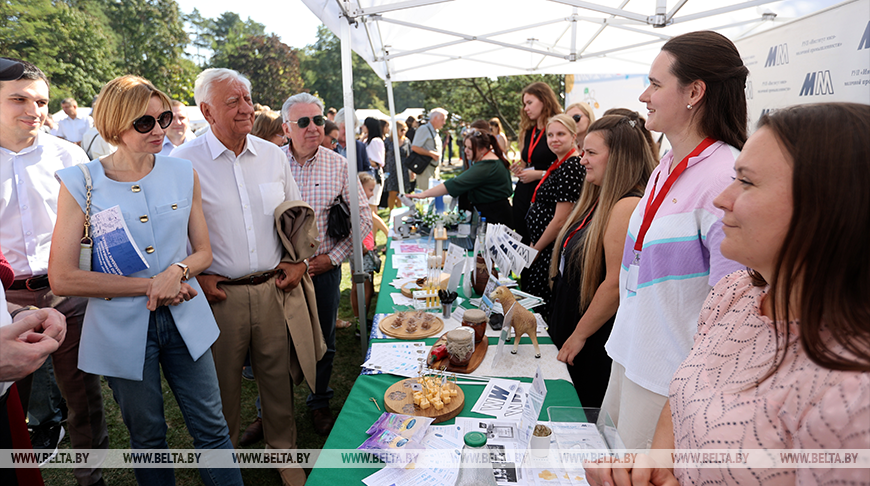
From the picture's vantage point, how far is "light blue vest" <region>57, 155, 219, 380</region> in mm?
1551

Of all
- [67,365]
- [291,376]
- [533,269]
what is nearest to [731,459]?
[291,376]

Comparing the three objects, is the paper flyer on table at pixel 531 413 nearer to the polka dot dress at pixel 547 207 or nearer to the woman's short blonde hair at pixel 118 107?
the polka dot dress at pixel 547 207

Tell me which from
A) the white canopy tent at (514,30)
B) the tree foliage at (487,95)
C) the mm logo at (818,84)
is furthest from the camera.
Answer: the tree foliage at (487,95)

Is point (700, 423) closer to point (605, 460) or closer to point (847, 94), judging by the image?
point (605, 460)

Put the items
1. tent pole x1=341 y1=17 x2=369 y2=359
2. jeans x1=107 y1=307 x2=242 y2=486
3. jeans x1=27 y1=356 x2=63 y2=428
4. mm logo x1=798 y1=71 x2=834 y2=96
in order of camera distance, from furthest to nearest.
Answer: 1. mm logo x1=798 y1=71 x2=834 y2=96
2. tent pole x1=341 y1=17 x2=369 y2=359
3. jeans x1=27 y1=356 x2=63 y2=428
4. jeans x1=107 y1=307 x2=242 y2=486

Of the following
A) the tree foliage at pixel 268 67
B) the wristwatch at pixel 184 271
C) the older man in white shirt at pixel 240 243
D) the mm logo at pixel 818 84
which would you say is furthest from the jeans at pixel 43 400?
the tree foliage at pixel 268 67

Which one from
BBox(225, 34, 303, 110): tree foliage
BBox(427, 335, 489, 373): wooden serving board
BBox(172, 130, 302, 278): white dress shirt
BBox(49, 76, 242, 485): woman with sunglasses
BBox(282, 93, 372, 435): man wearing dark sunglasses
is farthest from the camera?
BBox(225, 34, 303, 110): tree foliage

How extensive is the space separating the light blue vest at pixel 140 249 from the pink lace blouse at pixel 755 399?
1.67 metres

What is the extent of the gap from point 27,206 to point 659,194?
2778 mm

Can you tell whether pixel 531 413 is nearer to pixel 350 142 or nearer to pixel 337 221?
pixel 337 221

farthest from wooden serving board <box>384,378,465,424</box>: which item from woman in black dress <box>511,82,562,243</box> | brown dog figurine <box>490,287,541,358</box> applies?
woman in black dress <box>511,82,562,243</box>

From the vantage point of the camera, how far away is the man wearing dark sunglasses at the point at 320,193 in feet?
8.77

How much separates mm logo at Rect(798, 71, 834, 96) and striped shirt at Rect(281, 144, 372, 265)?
3453 millimetres

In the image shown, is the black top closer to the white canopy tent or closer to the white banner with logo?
the white canopy tent
